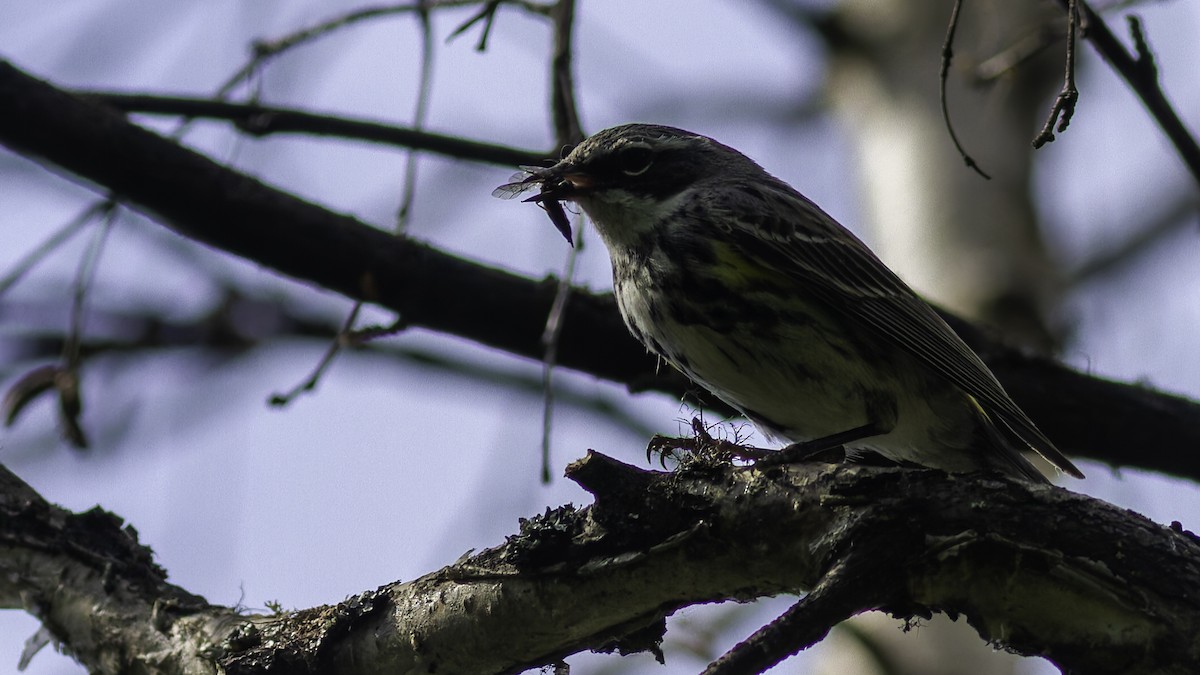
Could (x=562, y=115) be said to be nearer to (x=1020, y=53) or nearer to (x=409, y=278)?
(x=409, y=278)

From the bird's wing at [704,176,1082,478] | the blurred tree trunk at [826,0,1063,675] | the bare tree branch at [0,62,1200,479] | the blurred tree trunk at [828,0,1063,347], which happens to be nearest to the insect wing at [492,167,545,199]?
the bare tree branch at [0,62,1200,479]

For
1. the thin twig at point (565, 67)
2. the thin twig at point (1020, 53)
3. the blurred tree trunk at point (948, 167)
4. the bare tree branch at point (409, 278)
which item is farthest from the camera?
the blurred tree trunk at point (948, 167)

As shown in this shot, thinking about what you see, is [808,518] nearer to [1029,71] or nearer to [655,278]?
[655,278]

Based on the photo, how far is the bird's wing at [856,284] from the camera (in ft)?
15.7

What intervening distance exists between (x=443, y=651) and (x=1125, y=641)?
1.69m

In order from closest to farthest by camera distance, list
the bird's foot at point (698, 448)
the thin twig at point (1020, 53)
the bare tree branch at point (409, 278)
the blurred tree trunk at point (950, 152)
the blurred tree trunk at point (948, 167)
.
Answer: the bird's foot at point (698, 448) < the bare tree branch at point (409, 278) < the thin twig at point (1020, 53) < the blurred tree trunk at point (948, 167) < the blurred tree trunk at point (950, 152)

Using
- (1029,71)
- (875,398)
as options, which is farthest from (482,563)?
(1029,71)

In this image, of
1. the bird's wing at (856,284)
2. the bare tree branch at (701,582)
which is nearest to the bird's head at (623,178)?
the bird's wing at (856,284)

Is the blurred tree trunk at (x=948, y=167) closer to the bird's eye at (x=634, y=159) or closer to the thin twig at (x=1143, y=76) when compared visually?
the thin twig at (x=1143, y=76)

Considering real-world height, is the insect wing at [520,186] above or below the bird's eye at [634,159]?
below

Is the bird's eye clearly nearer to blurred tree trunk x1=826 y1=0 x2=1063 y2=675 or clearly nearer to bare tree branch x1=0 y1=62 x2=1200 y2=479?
bare tree branch x1=0 y1=62 x2=1200 y2=479

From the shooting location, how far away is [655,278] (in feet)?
15.8

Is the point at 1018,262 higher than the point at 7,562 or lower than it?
higher

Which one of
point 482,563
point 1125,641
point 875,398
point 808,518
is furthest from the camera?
point 875,398
